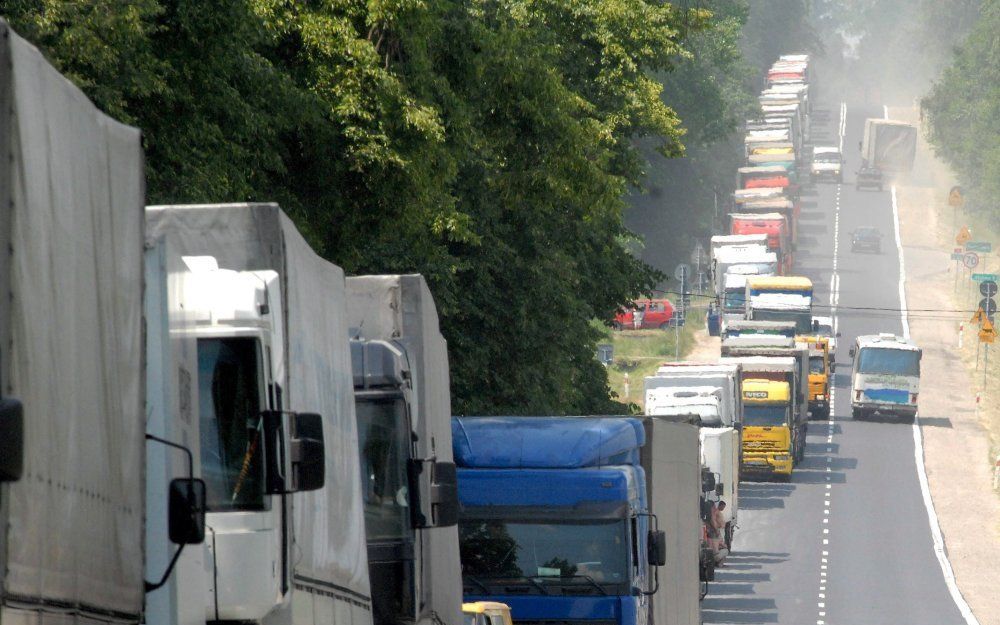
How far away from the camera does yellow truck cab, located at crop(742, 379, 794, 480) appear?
50938 mm

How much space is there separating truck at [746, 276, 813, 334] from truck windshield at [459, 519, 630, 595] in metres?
54.8

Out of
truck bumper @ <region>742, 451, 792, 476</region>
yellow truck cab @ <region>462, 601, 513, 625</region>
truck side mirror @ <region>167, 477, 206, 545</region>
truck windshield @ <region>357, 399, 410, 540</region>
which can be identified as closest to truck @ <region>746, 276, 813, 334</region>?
truck bumper @ <region>742, 451, 792, 476</region>

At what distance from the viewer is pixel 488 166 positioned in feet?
83.0

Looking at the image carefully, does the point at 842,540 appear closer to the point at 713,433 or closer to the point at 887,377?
the point at 713,433

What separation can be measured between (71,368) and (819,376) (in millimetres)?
58761

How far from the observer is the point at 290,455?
791cm

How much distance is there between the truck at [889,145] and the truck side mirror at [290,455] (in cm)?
10709

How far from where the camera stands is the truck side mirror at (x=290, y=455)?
7812 mm

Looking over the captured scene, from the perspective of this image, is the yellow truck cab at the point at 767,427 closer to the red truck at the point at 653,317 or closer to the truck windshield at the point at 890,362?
the truck windshield at the point at 890,362

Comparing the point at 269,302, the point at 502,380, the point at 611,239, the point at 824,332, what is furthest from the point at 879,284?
the point at 269,302

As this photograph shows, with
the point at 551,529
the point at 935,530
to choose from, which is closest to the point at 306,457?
the point at 551,529

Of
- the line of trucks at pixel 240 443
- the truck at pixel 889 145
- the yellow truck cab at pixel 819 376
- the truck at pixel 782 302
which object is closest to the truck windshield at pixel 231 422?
the line of trucks at pixel 240 443

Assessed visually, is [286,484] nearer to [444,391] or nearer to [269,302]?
[269,302]

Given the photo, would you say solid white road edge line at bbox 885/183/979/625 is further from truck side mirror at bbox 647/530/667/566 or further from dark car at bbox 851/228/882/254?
truck side mirror at bbox 647/530/667/566
